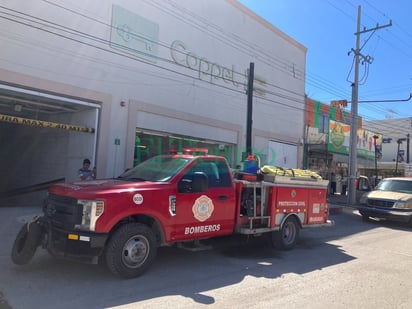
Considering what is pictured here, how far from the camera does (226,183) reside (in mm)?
7316

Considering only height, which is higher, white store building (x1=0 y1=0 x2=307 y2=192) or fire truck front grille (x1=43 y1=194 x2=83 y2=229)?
white store building (x1=0 y1=0 x2=307 y2=192)

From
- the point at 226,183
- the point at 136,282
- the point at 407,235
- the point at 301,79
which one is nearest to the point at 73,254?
the point at 136,282

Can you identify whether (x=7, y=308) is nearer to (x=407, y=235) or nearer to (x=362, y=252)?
(x=362, y=252)

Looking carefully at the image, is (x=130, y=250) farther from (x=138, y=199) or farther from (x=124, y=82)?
(x=124, y=82)

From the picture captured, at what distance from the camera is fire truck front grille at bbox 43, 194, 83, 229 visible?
5.51 metres

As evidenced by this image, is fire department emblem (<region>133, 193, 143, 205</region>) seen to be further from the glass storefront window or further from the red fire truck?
the glass storefront window

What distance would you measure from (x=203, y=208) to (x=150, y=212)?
1173mm

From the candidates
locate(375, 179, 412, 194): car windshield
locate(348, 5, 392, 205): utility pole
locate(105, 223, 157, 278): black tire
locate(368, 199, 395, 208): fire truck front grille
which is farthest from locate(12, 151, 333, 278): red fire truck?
→ locate(348, 5, 392, 205): utility pole

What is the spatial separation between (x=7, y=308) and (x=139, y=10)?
463 inches

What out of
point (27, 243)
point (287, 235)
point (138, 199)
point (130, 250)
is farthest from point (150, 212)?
point (287, 235)

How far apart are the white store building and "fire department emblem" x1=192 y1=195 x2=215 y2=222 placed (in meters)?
6.85

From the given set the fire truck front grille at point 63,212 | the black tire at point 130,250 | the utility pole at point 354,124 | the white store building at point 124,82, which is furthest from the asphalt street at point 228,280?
the utility pole at point 354,124

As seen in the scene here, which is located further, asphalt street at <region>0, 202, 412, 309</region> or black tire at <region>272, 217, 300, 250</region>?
black tire at <region>272, 217, 300, 250</region>

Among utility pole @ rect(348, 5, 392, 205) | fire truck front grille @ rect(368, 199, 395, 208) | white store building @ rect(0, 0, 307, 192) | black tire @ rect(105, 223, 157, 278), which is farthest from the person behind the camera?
utility pole @ rect(348, 5, 392, 205)
